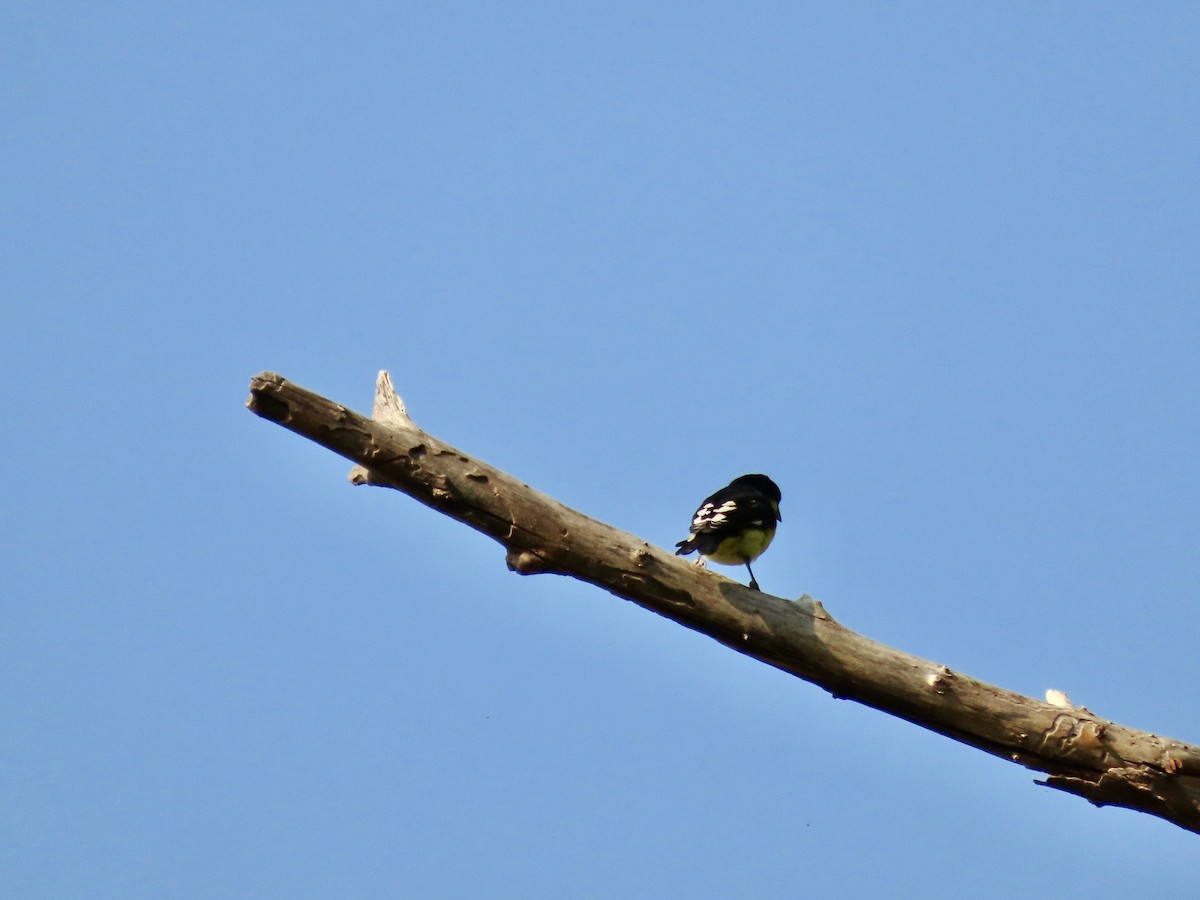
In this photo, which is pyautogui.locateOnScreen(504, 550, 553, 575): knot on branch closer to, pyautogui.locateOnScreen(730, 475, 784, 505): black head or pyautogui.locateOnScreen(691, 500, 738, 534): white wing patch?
pyautogui.locateOnScreen(691, 500, 738, 534): white wing patch

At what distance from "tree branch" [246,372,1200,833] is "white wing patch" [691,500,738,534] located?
1.28 metres

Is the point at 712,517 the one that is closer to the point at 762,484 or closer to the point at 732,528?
the point at 732,528

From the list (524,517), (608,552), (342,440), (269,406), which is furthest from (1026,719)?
(269,406)

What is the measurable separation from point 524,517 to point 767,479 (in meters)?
3.49

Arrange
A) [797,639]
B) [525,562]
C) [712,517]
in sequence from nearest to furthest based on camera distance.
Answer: [525,562]
[797,639]
[712,517]

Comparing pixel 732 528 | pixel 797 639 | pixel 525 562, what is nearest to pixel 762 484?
pixel 732 528

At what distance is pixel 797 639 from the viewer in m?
5.86

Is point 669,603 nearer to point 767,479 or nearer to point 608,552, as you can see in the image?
point 608,552

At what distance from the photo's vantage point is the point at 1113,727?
5.77m

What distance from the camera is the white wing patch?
7207 millimetres

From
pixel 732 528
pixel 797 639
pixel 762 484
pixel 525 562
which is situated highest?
pixel 762 484

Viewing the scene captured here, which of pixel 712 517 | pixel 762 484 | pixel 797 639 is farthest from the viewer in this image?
pixel 762 484

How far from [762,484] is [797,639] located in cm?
276

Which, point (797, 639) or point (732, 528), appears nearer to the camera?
point (797, 639)
